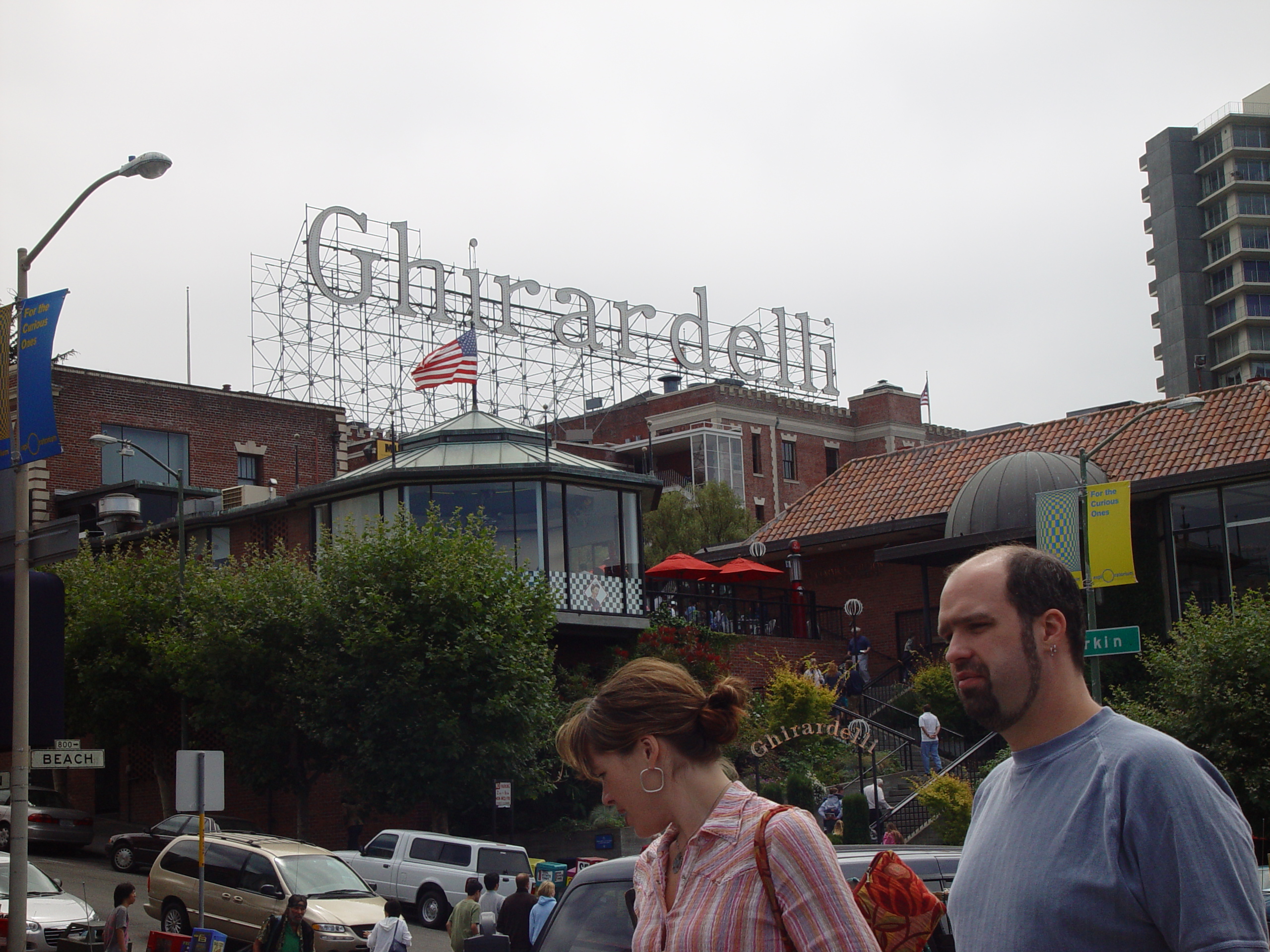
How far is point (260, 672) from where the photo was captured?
105ft

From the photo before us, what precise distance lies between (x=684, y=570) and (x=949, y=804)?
1374 cm

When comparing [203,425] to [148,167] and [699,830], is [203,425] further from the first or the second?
[699,830]

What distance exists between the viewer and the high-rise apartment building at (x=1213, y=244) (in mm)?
99438

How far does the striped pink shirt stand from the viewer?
342cm

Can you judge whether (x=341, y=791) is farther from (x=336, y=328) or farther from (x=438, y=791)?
(x=336, y=328)

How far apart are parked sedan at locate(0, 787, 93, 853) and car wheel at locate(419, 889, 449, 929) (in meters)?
12.4

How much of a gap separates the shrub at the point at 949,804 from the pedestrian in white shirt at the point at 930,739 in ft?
8.67

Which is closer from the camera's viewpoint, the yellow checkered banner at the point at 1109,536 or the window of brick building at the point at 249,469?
the yellow checkered banner at the point at 1109,536

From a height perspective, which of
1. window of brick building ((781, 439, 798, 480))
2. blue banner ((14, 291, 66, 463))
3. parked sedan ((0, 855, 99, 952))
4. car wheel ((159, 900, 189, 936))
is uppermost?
window of brick building ((781, 439, 798, 480))

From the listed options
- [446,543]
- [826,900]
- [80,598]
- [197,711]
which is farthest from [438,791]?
[826,900]

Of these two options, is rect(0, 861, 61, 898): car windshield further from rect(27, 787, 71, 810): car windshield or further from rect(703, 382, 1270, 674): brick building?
rect(703, 382, 1270, 674): brick building

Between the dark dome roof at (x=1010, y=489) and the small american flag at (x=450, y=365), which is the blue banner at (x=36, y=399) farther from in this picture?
the small american flag at (x=450, y=365)

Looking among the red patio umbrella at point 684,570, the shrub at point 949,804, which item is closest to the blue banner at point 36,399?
the shrub at point 949,804

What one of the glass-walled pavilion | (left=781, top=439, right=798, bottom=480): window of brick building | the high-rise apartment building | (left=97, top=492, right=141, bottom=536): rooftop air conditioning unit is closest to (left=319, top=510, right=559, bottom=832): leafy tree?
the glass-walled pavilion
